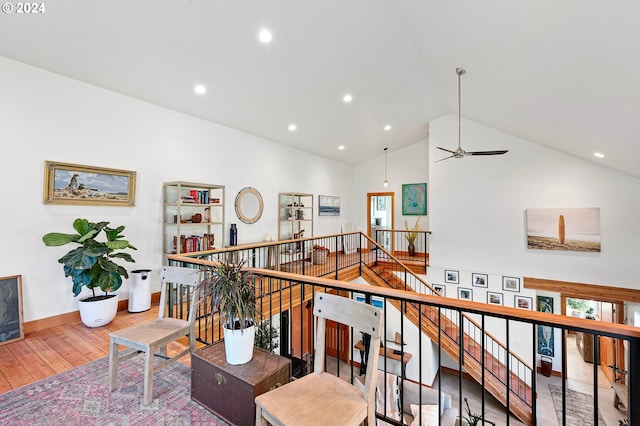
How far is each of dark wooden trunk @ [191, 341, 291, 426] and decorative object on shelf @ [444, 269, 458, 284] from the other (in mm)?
6475

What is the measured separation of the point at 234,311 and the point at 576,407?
27.8 feet

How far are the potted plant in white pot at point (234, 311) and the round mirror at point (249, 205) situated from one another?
13.2ft

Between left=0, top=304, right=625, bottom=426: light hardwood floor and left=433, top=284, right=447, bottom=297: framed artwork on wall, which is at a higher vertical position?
left=0, top=304, right=625, bottom=426: light hardwood floor

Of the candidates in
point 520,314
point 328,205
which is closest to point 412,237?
point 328,205

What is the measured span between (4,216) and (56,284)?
97 centimetres

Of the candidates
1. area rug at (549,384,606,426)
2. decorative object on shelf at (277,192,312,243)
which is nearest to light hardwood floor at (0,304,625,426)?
decorative object on shelf at (277,192,312,243)

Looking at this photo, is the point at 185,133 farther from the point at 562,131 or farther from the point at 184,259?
the point at 562,131

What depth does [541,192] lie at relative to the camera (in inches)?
262

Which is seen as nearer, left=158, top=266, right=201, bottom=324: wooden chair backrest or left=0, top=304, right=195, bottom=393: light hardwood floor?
left=158, top=266, right=201, bottom=324: wooden chair backrest

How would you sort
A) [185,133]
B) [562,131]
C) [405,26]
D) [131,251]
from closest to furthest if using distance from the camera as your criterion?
[405,26] → [131,251] → [185,133] → [562,131]

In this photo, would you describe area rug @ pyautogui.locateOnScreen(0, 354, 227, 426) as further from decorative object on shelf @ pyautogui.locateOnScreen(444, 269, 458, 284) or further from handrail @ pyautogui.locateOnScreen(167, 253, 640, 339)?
decorative object on shelf @ pyautogui.locateOnScreen(444, 269, 458, 284)

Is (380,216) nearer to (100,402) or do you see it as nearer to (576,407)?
(576,407)

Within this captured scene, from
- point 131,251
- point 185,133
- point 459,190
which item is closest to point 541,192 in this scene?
point 459,190

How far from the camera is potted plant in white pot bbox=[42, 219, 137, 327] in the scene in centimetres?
338
